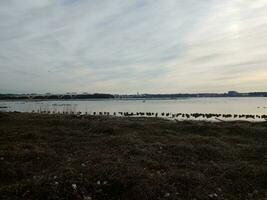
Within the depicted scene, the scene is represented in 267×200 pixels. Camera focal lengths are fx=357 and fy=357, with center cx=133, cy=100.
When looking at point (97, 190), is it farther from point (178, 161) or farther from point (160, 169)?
point (178, 161)

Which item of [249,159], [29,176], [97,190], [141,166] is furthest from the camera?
[249,159]

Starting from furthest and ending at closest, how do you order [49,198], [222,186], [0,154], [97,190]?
1. [0,154]
2. [222,186]
3. [97,190]
4. [49,198]

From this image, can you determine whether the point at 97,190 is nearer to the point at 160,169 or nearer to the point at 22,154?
the point at 160,169

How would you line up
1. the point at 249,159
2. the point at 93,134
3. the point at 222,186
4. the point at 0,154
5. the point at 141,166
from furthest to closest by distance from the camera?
1. the point at 93,134
2. the point at 249,159
3. the point at 0,154
4. the point at 141,166
5. the point at 222,186

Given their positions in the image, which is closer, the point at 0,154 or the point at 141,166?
the point at 141,166

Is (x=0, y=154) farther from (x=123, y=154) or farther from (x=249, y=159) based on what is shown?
(x=249, y=159)

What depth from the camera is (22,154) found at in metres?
15.7

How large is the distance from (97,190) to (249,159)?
A: 893 centimetres

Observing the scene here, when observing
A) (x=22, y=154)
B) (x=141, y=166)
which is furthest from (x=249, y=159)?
(x=22, y=154)

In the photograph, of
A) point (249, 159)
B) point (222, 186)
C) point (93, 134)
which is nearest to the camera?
point (222, 186)

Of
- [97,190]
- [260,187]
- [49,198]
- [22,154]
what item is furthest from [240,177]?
[22,154]

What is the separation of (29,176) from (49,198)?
10.9 ft

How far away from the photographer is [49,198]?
9.71 m

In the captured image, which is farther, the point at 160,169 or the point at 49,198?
the point at 160,169
